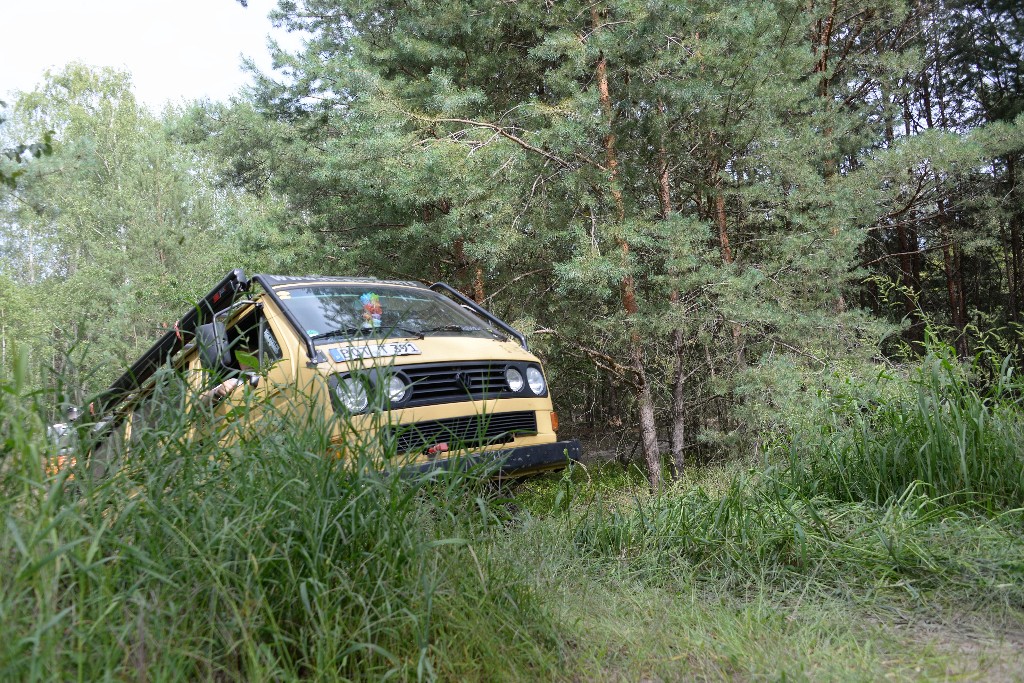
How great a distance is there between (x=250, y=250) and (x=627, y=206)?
749 centimetres

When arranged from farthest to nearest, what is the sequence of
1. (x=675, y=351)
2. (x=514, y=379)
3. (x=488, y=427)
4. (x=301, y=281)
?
1. (x=675, y=351)
2. (x=301, y=281)
3. (x=514, y=379)
4. (x=488, y=427)

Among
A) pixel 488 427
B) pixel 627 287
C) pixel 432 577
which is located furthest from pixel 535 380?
pixel 627 287

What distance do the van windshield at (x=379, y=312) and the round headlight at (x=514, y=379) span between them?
0.48m

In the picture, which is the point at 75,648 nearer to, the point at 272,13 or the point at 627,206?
the point at 627,206

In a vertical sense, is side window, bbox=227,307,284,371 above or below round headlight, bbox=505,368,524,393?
above

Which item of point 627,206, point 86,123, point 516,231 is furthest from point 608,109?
point 86,123

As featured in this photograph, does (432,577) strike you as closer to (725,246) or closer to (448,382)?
(448,382)

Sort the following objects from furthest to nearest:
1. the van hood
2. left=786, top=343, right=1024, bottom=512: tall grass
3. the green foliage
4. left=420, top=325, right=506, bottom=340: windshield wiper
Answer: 1. the green foliage
2. left=420, top=325, right=506, bottom=340: windshield wiper
3. the van hood
4. left=786, top=343, right=1024, bottom=512: tall grass

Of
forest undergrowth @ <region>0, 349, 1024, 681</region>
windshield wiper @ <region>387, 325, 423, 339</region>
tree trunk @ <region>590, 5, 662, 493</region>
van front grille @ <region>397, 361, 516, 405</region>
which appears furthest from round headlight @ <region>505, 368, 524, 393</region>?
tree trunk @ <region>590, 5, 662, 493</region>

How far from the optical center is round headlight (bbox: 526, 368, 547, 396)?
19.2ft

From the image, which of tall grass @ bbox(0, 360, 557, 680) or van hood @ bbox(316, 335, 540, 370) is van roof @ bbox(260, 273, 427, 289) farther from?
tall grass @ bbox(0, 360, 557, 680)

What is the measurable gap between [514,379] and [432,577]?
3.16m

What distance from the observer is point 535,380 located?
593 cm

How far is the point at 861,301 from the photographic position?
1731 cm
